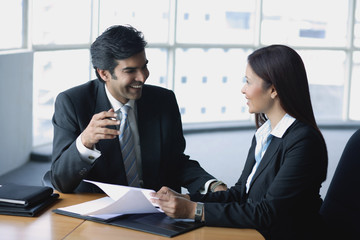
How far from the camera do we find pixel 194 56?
24.3ft

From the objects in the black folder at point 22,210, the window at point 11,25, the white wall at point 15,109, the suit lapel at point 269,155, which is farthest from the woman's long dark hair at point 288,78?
the window at point 11,25

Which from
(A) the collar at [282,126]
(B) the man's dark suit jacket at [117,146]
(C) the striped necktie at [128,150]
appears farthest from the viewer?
(C) the striped necktie at [128,150]

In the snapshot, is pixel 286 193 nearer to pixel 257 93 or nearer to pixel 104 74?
pixel 257 93

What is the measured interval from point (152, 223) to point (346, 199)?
89 centimetres

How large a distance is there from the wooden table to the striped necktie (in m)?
0.65

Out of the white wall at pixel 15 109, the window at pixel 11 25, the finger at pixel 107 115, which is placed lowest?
the white wall at pixel 15 109

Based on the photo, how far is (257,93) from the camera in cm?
234

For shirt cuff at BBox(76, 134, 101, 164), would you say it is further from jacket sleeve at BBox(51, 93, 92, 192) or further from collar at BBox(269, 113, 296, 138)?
→ collar at BBox(269, 113, 296, 138)

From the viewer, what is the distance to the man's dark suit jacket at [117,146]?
2.42 metres

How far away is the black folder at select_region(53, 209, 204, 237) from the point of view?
A: 1.94 metres

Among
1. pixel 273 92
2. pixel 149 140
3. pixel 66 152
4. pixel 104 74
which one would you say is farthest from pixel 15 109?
pixel 273 92

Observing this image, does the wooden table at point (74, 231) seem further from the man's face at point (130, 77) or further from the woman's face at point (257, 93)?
the man's face at point (130, 77)

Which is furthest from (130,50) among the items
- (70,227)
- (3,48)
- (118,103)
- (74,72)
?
(74,72)

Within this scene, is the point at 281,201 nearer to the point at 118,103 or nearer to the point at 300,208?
the point at 300,208
